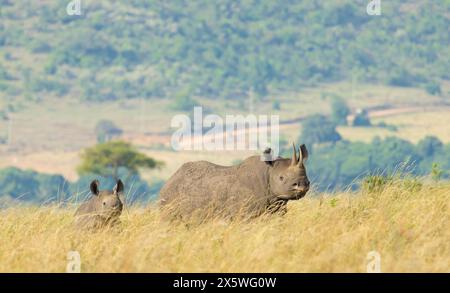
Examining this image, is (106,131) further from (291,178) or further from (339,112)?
(291,178)

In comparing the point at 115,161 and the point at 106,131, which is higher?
the point at 115,161

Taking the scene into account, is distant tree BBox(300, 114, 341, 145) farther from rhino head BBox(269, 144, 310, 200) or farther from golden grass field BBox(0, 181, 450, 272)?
rhino head BBox(269, 144, 310, 200)

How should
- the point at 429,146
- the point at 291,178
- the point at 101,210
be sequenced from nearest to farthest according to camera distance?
the point at 291,178, the point at 101,210, the point at 429,146

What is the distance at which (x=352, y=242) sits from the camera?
1341 centimetres

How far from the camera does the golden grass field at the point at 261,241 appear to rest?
41.6 feet

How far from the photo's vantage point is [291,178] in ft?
48.4

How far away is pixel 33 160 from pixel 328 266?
468ft

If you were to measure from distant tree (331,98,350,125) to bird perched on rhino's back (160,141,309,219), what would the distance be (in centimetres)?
15525

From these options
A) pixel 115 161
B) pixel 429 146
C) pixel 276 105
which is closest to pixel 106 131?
pixel 276 105

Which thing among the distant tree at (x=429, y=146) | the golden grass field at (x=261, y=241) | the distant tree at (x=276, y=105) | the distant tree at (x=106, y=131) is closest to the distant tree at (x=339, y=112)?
the distant tree at (x=276, y=105)

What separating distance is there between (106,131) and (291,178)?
502 feet

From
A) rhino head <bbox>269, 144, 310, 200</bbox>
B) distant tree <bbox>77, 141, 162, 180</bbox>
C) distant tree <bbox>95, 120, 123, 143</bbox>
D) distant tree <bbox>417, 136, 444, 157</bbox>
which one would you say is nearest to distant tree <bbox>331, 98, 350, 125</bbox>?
distant tree <bbox>95, 120, 123, 143</bbox>

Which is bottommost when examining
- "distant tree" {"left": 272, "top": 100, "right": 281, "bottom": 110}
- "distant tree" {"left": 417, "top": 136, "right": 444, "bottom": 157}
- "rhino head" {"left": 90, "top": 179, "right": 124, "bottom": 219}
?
"distant tree" {"left": 417, "top": 136, "right": 444, "bottom": 157}

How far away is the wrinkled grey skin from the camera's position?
15.0m
